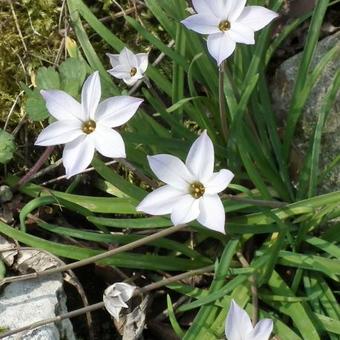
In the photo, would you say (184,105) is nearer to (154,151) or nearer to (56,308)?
(154,151)

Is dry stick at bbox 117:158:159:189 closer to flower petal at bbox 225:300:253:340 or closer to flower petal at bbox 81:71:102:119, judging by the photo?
flower petal at bbox 81:71:102:119

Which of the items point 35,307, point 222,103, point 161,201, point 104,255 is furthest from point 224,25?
point 35,307

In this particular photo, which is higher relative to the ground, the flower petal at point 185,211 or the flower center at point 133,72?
the flower center at point 133,72

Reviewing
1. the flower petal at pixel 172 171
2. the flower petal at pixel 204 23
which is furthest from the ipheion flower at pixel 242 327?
the flower petal at pixel 204 23

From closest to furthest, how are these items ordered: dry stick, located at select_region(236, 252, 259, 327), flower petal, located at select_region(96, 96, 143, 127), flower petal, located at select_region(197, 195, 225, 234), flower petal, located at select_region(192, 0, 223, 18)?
flower petal, located at select_region(197, 195, 225, 234) < flower petal, located at select_region(96, 96, 143, 127) < flower petal, located at select_region(192, 0, 223, 18) < dry stick, located at select_region(236, 252, 259, 327)

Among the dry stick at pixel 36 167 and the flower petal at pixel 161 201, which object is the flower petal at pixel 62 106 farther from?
the dry stick at pixel 36 167

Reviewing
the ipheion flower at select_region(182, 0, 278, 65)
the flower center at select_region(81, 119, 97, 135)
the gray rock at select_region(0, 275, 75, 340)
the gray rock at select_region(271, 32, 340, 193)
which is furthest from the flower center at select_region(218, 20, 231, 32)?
the gray rock at select_region(0, 275, 75, 340)
